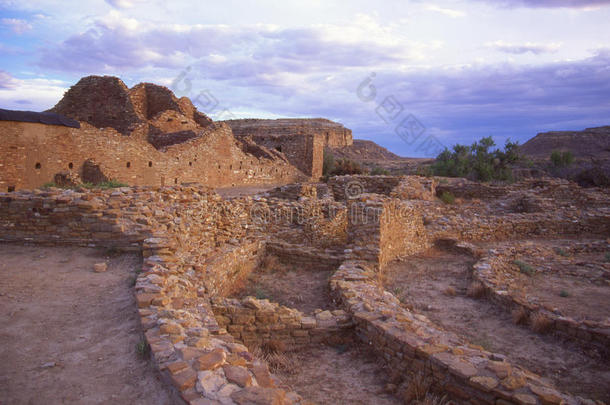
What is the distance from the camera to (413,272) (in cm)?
844

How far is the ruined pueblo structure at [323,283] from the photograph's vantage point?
11.0 ft

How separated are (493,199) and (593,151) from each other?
144 feet

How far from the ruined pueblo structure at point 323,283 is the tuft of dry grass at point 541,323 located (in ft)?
0.06

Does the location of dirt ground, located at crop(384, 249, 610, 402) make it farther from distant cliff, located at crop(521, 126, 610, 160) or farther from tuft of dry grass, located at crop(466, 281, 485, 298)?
distant cliff, located at crop(521, 126, 610, 160)

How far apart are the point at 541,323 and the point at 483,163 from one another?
28.3 meters

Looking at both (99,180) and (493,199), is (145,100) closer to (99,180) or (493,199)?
(99,180)

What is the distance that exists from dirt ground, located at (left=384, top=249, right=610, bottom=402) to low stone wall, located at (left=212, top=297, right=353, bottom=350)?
1981mm

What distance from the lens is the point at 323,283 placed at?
7.13m

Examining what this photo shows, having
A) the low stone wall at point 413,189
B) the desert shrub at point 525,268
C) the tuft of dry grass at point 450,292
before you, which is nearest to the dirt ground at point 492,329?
the tuft of dry grass at point 450,292

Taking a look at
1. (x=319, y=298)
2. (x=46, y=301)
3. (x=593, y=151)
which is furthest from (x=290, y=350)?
(x=593, y=151)

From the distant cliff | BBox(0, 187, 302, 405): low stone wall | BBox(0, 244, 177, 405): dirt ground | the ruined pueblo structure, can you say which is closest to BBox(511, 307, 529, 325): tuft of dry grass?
the ruined pueblo structure

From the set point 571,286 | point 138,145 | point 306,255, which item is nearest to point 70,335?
point 306,255

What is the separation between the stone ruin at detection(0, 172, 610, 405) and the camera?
297cm

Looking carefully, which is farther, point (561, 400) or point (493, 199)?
point (493, 199)
